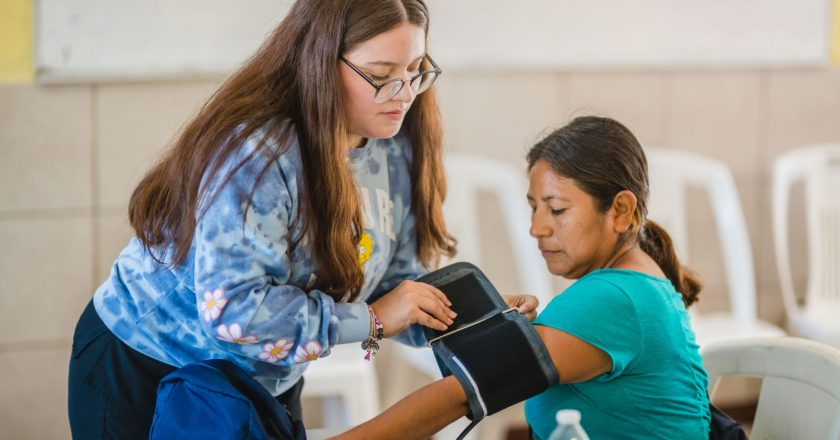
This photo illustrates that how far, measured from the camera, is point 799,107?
3.36 metres

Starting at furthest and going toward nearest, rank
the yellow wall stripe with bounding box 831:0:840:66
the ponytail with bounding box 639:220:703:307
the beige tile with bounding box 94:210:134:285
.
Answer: the yellow wall stripe with bounding box 831:0:840:66, the beige tile with bounding box 94:210:134:285, the ponytail with bounding box 639:220:703:307

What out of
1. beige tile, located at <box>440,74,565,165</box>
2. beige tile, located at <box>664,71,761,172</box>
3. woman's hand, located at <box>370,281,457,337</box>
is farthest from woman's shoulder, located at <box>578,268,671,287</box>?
beige tile, located at <box>664,71,761,172</box>

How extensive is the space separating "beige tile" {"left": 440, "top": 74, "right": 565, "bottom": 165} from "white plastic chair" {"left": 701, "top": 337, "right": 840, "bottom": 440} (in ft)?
4.78

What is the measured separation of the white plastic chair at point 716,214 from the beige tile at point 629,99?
0.30 feet

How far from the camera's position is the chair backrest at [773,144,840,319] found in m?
3.17

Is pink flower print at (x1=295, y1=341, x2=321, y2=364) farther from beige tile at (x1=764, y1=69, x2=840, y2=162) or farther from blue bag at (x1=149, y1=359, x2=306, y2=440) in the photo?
beige tile at (x1=764, y1=69, x2=840, y2=162)

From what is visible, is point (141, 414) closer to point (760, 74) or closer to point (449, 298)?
point (449, 298)

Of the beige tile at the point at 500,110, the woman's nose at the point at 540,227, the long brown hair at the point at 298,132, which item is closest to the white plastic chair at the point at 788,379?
the woman's nose at the point at 540,227

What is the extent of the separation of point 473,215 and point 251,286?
5.87 feet

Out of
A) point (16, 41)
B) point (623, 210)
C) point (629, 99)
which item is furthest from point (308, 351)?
point (629, 99)

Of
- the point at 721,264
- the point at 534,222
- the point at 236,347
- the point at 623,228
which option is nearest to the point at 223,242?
the point at 236,347

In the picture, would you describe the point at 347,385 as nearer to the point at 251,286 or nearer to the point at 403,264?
the point at 403,264

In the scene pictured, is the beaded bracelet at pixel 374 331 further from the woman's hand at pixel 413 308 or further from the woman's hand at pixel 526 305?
the woman's hand at pixel 526 305

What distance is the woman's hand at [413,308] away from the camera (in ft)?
4.58
